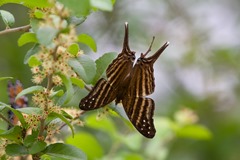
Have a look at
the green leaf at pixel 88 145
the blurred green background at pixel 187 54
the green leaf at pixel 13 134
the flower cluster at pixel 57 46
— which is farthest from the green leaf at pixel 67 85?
the blurred green background at pixel 187 54

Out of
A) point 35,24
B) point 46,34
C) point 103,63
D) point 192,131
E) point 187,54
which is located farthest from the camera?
point 187,54

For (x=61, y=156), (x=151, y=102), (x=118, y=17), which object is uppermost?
(x=118, y=17)

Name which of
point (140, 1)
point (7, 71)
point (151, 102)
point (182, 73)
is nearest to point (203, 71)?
point (182, 73)

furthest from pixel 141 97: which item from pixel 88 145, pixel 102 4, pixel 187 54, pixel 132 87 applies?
pixel 187 54

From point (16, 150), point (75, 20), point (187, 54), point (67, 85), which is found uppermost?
point (187, 54)

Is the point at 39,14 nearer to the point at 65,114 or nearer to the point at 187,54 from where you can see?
the point at 65,114

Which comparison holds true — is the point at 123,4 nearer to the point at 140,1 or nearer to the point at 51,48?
the point at 140,1
